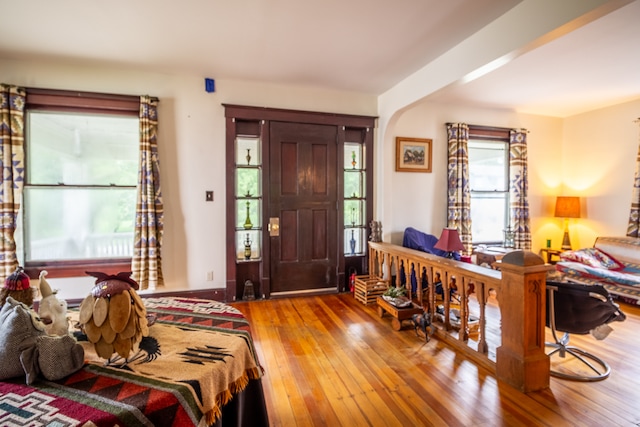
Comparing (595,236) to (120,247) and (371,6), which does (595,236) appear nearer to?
(371,6)

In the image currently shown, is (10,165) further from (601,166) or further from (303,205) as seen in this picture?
(601,166)

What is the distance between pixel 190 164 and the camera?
374 cm

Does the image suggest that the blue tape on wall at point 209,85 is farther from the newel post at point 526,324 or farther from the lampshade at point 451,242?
the newel post at point 526,324

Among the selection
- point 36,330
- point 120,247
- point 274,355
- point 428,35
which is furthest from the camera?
point 120,247

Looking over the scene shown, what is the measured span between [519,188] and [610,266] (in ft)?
4.98

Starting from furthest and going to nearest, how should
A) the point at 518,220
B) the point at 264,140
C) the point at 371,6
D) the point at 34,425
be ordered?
1. the point at 518,220
2. the point at 264,140
3. the point at 371,6
4. the point at 34,425

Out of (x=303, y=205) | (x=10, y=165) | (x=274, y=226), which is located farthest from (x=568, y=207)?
(x=10, y=165)

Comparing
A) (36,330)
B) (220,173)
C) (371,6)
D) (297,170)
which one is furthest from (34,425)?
(297,170)

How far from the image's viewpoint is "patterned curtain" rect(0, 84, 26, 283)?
316 cm

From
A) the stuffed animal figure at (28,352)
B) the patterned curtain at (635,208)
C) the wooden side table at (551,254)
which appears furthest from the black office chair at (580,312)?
the wooden side table at (551,254)

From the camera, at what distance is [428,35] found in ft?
9.04

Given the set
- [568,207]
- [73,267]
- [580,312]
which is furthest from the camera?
[568,207]

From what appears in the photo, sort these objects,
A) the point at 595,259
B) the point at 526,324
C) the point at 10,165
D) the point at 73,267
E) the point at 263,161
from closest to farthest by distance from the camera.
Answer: the point at 526,324 < the point at 10,165 < the point at 73,267 < the point at 263,161 < the point at 595,259

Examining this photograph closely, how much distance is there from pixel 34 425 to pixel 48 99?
12.1 ft
